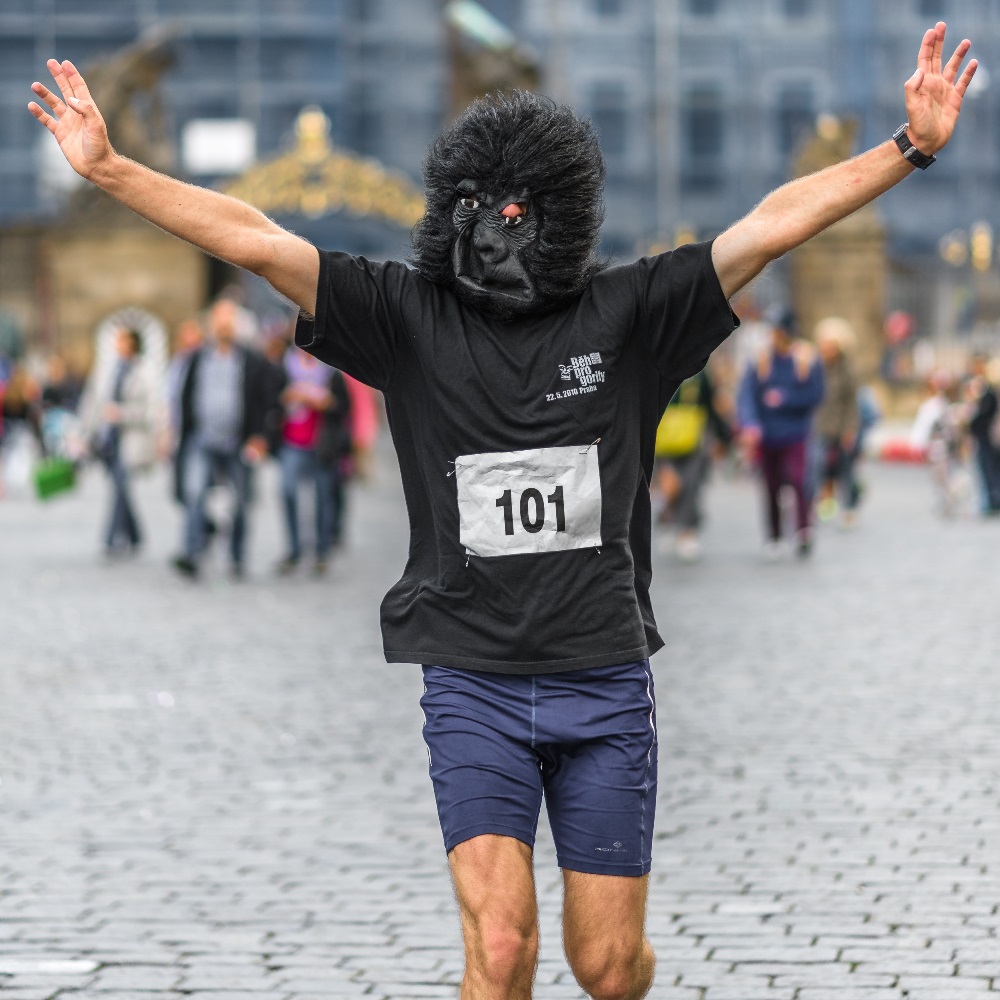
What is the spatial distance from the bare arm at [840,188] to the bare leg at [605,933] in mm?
1012

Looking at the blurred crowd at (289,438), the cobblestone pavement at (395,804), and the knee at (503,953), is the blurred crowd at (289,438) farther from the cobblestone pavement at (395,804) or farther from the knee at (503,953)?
the knee at (503,953)

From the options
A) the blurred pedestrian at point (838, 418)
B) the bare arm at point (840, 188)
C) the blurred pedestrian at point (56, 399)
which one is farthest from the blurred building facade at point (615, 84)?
the bare arm at point (840, 188)

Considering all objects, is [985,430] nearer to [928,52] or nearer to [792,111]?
[928,52]

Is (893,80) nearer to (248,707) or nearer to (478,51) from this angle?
(478,51)

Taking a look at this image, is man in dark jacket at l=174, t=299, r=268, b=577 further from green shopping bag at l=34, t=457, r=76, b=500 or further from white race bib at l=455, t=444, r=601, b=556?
white race bib at l=455, t=444, r=601, b=556

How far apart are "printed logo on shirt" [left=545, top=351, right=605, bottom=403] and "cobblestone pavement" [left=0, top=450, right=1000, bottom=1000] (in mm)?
1586

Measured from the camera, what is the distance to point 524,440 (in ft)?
12.2

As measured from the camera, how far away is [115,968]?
16.5 ft

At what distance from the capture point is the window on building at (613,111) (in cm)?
5975

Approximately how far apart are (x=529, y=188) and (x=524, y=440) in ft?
1.42

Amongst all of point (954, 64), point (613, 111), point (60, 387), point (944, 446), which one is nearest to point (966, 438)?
point (944, 446)

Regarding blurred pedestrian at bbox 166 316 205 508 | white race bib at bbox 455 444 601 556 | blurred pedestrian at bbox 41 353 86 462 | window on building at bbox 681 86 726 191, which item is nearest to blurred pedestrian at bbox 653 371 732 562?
blurred pedestrian at bbox 166 316 205 508

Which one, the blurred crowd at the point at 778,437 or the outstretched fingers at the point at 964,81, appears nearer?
the outstretched fingers at the point at 964,81

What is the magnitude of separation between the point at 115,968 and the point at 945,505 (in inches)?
611
